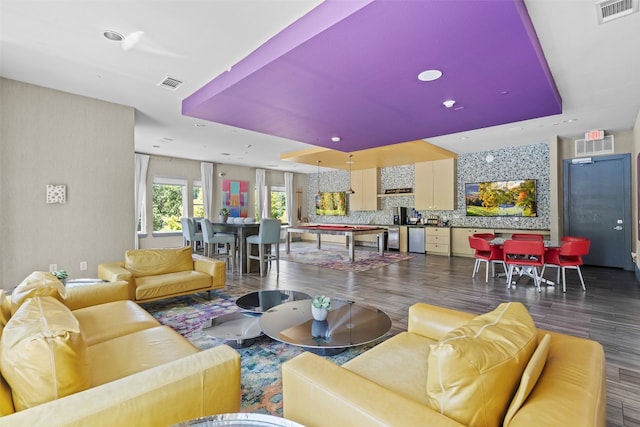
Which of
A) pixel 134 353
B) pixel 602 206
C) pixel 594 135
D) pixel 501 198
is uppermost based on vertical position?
pixel 594 135

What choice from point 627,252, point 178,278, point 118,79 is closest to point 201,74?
point 118,79

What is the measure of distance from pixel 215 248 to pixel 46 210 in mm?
3687

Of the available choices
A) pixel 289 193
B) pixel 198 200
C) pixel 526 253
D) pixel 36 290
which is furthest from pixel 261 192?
pixel 36 290

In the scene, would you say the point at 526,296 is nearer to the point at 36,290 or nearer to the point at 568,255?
the point at 568,255

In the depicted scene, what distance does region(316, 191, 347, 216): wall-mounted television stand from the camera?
12.1 meters

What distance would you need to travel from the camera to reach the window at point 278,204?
12.8m

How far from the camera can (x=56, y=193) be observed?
4.41 metres

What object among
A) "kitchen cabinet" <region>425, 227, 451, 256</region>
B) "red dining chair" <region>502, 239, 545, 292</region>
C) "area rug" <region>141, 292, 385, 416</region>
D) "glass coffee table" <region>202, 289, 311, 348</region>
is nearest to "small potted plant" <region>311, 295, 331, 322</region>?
"area rug" <region>141, 292, 385, 416</region>

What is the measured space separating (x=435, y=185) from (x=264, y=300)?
7278mm

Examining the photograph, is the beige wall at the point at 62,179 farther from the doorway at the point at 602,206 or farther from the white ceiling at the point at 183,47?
the doorway at the point at 602,206

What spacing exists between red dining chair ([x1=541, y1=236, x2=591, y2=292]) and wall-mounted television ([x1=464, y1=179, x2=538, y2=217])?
9.52 feet

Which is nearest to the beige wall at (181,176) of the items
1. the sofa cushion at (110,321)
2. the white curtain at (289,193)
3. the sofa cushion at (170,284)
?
the white curtain at (289,193)

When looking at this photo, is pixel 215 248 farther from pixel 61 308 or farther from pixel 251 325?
pixel 61 308

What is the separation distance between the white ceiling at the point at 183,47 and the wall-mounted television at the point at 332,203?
757 cm
